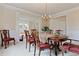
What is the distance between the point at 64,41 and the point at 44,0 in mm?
1709

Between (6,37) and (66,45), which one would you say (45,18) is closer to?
(66,45)

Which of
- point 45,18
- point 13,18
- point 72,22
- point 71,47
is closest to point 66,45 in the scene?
point 71,47

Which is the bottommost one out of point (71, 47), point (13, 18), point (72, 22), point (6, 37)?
point (71, 47)

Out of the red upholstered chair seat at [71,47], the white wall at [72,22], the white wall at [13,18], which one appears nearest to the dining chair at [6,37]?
the white wall at [13,18]

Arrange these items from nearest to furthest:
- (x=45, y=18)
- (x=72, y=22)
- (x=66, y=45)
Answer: (x=45, y=18) < (x=72, y=22) < (x=66, y=45)

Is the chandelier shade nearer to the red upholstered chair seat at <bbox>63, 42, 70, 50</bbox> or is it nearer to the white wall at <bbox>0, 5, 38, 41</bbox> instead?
the white wall at <bbox>0, 5, 38, 41</bbox>

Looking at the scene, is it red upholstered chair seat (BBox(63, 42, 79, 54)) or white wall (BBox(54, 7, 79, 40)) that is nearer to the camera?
white wall (BBox(54, 7, 79, 40))

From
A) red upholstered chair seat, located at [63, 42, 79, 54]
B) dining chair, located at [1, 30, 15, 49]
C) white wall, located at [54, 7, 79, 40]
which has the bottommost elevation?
red upholstered chair seat, located at [63, 42, 79, 54]

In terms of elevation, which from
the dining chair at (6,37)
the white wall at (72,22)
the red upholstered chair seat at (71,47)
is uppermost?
the white wall at (72,22)

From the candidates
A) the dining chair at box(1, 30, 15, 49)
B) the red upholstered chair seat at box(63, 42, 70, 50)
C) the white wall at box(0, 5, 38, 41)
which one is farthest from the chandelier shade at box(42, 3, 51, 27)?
the dining chair at box(1, 30, 15, 49)

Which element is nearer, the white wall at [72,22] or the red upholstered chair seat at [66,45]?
the white wall at [72,22]

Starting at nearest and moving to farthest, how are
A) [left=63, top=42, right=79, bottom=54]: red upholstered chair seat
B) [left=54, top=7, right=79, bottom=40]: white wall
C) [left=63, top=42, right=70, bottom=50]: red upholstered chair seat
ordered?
[left=54, top=7, right=79, bottom=40]: white wall
[left=63, top=42, right=79, bottom=54]: red upholstered chair seat
[left=63, top=42, right=70, bottom=50]: red upholstered chair seat

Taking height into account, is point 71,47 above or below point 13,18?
below

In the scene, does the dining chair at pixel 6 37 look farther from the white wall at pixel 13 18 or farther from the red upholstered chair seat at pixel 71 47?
the red upholstered chair seat at pixel 71 47
